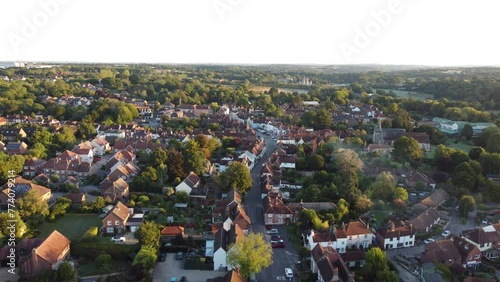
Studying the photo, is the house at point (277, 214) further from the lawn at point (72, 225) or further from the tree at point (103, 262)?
the lawn at point (72, 225)

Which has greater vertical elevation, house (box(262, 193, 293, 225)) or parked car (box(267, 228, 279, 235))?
house (box(262, 193, 293, 225))

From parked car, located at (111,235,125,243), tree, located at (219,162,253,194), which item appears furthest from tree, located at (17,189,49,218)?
tree, located at (219,162,253,194)

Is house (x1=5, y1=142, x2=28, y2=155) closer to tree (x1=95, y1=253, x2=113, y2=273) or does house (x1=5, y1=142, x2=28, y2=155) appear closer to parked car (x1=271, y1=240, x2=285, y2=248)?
tree (x1=95, y1=253, x2=113, y2=273)

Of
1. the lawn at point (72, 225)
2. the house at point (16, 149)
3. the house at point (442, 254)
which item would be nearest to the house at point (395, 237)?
the house at point (442, 254)

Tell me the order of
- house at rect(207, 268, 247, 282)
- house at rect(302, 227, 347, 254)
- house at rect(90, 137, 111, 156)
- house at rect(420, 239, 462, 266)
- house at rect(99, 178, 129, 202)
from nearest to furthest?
1. house at rect(207, 268, 247, 282)
2. house at rect(420, 239, 462, 266)
3. house at rect(302, 227, 347, 254)
4. house at rect(99, 178, 129, 202)
5. house at rect(90, 137, 111, 156)

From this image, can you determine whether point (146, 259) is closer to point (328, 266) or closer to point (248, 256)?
point (248, 256)

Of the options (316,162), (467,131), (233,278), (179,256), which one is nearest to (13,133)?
(179,256)
